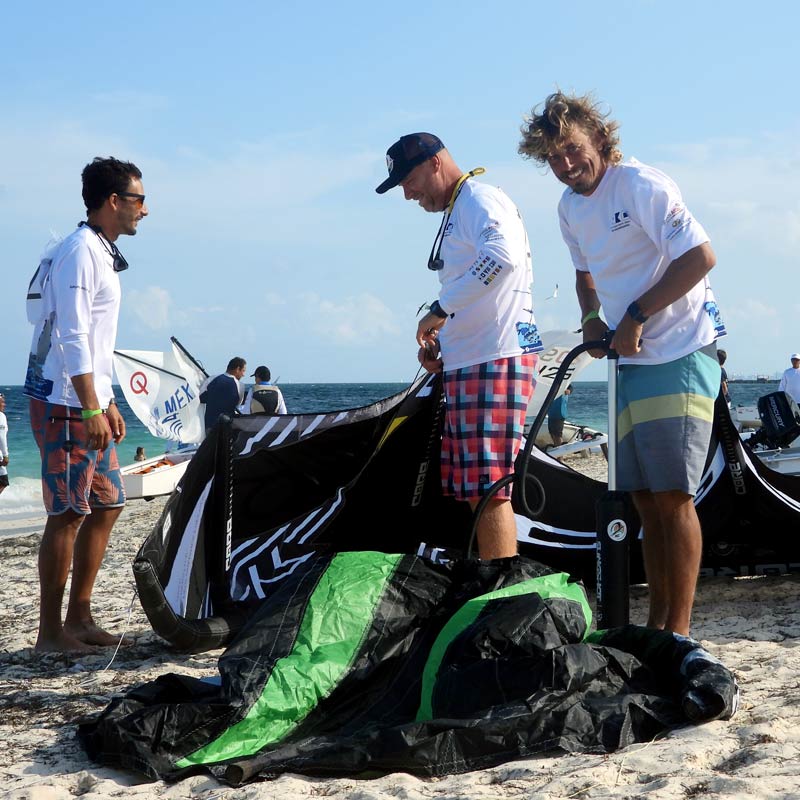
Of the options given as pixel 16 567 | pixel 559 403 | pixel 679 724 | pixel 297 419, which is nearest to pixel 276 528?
pixel 297 419

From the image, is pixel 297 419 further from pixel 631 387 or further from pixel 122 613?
pixel 631 387

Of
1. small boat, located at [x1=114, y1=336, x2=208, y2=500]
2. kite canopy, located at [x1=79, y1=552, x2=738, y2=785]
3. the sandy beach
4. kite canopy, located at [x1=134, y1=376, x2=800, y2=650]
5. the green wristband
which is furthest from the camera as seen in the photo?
small boat, located at [x1=114, y1=336, x2=208, y2=500]

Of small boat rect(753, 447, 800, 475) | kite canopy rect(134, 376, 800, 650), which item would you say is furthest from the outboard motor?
kite canopy rect(134, 376, 800, 650)

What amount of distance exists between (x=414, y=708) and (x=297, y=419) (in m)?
1.84

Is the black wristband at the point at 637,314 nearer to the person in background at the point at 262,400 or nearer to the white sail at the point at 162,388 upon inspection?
the person in background at the point at 262,400

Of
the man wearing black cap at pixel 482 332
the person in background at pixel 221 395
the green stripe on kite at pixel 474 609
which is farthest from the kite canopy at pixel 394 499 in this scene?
the person in background at pixel 221 395

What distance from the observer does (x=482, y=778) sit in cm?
241

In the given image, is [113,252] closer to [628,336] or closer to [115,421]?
[115,421]

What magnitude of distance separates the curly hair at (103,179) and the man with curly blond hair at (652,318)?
168cm

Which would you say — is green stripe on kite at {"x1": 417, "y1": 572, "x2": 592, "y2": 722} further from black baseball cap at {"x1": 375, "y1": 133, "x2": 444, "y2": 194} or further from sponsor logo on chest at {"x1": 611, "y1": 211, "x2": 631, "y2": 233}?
black baseball cap at {"x1": 375, "y1": 133, "x2": 444, "y2": 194}

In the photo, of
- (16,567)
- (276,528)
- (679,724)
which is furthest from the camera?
(16,567)

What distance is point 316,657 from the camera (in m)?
2.93

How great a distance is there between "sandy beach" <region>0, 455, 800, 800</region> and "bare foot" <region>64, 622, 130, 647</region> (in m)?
0.07

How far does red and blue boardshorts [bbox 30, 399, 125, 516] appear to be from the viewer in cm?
387
